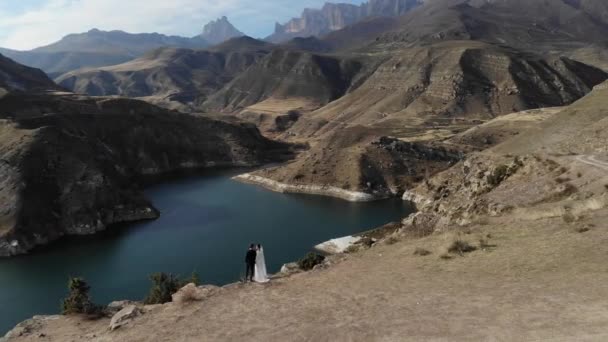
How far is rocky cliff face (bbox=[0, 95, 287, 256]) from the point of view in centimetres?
8112

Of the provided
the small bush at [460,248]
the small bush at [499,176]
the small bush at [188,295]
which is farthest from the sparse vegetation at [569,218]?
the small bush at [499,176]

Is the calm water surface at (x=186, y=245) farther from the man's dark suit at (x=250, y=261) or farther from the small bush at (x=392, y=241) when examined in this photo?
the man's dark suit at (x=250, y=261)

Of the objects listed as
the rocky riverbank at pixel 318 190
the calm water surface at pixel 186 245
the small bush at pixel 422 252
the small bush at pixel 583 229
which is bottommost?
the calm water surface at pixel 186 245

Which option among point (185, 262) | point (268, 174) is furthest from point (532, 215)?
point (268, 174)

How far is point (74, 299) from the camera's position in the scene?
90.8 feet

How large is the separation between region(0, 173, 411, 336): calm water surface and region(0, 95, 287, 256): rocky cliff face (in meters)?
4.82

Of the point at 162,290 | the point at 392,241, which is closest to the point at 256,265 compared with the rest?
the point at 162,290

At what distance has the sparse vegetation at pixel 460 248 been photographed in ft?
79.4

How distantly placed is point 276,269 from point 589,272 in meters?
44.0

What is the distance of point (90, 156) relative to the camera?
9906 centimetres

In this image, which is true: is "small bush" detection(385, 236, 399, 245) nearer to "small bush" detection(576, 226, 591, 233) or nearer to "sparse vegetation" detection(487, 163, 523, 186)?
"small bush" detection(576, 226, 591, 233)

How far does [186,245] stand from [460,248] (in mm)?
55315

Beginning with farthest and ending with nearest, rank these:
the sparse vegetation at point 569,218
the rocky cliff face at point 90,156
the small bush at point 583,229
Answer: the rocky cliff face at point 90,156 < the sparse vegetation at point 569,218 < the small bush at point 583,229

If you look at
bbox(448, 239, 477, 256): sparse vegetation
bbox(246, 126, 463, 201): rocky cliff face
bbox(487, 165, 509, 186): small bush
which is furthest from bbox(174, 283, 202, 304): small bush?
bbox(246, 126, 463, 201): rocky cliff face
